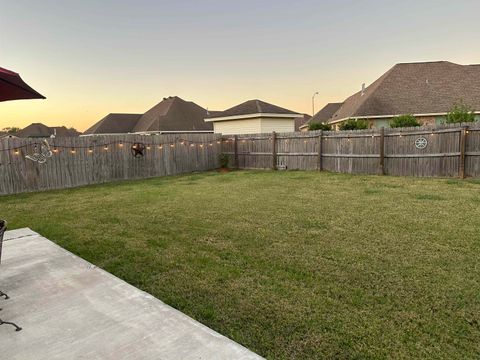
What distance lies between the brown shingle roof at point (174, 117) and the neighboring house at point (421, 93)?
12468 mm

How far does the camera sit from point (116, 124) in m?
30.8

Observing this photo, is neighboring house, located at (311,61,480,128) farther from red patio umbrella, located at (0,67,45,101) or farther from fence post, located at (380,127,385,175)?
red patio umbrella, located at (0,67,45,101)

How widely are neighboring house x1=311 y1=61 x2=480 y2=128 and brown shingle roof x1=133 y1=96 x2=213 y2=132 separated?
12468 mm

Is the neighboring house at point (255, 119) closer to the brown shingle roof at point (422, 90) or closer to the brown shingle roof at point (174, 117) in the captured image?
the brown shingle roof at point (422, 90)

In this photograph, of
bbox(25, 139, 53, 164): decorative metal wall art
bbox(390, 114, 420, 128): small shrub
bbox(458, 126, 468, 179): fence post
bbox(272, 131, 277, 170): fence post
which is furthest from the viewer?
bbox(272, 131, 277, 170): fence post

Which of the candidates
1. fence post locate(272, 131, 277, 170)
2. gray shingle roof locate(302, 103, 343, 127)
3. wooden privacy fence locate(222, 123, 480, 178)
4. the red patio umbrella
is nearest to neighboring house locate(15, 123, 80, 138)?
gray shingle roof locate(302, 103, 343, 127)

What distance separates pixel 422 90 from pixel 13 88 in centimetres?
2309

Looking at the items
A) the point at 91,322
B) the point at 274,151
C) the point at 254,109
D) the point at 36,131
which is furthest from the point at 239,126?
the point at 36,131

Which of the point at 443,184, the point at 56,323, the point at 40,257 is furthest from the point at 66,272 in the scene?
the point at 443,184

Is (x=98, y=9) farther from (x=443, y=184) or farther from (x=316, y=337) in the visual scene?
(x=316, y=337)

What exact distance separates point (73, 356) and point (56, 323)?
0.58 m

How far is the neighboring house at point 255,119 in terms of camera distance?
70.2 feet

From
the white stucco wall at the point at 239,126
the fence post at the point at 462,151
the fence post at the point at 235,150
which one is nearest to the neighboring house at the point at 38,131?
the white stucco wall at the point at 239,126

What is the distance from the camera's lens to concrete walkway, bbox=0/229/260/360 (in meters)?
2.17
